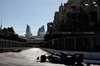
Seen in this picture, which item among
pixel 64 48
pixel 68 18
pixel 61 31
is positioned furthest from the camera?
pixel 61 31

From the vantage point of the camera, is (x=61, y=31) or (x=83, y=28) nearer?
(x=83, y=28)

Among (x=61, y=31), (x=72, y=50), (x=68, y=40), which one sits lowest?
(x=72, y=50)

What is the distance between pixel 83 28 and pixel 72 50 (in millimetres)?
18258

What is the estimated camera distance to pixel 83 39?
22891 millimetres

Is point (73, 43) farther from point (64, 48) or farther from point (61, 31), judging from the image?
point (61, 31)

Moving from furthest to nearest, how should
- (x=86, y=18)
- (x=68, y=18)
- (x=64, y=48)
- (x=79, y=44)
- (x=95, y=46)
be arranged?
1. (x=68, y=18)
2. (x=86, y=18)
3. (x=64, y=48)
4. (x=79, y=44)
5. (x=95, y=46)

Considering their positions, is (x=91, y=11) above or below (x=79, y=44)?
above

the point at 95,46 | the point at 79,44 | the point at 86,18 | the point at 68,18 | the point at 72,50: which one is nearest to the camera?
the point at 95,46

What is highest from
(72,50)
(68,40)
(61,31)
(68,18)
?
(68,18)

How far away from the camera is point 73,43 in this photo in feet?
81.8

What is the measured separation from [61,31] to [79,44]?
27.5 meters

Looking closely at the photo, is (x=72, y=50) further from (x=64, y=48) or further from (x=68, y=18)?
(x=68, y=18)

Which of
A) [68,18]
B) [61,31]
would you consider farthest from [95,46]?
[61,31]

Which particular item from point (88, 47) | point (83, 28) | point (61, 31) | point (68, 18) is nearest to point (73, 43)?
point (88, 47)
